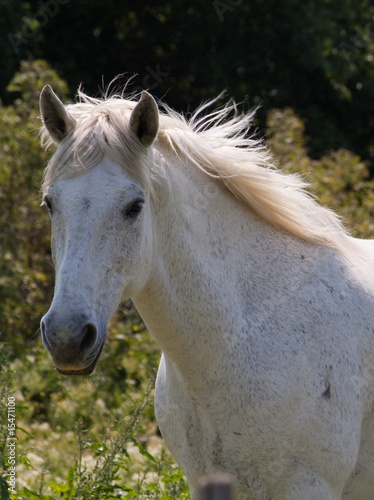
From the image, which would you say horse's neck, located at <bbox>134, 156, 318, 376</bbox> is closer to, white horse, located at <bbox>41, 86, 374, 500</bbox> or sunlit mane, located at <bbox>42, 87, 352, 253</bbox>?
white horse, located at <bbox>41, 86, 374, 500</bbox>

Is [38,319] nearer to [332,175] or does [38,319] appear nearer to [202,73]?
[332,175]

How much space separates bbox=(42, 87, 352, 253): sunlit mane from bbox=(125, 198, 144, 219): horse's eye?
0.09 metres

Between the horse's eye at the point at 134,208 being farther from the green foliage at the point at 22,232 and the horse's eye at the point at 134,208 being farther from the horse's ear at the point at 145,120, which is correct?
the green foliage at the point at 22,232

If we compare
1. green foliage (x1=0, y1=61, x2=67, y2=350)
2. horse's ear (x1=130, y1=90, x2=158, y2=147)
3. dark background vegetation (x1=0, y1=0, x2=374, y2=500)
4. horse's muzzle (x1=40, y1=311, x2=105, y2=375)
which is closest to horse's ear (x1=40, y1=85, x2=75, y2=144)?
horse's ear (x1=130, y1=90, x2=158, y2=147)

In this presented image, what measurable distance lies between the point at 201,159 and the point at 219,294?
0.58 metres

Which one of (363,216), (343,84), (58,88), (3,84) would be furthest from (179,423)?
(343,84)

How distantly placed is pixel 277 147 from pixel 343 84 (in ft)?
19.1

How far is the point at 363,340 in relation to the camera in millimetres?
2955

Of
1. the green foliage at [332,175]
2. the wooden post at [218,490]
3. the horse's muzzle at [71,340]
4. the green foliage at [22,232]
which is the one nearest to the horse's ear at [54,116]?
the horse's muzzle at [71,340]

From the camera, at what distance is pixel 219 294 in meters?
2.80

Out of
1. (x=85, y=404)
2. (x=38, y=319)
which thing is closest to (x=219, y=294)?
(x=85, y=404)

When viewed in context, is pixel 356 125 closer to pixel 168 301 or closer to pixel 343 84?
pixel 343 84

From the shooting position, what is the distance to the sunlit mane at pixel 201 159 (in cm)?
259

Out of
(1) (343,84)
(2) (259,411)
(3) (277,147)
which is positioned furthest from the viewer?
(1) (343,84)
